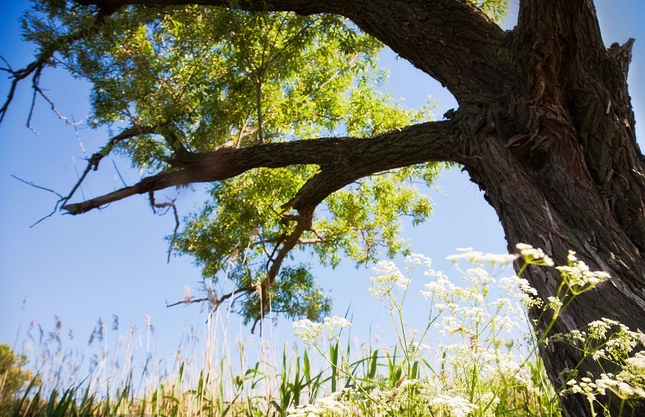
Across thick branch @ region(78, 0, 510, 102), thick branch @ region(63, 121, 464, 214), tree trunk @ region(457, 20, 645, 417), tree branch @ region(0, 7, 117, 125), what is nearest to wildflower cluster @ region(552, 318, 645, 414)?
tree trunk @ region(457, 20, 645, 417)

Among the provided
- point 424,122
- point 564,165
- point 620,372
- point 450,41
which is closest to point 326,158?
point 424,122

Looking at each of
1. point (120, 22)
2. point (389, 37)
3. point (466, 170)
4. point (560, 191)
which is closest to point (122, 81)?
point (120, 22)

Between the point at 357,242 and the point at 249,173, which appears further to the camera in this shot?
the point at 357,242

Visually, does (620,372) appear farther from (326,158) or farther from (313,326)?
(326,158)

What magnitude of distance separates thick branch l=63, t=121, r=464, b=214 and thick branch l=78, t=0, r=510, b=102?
39 centimetres

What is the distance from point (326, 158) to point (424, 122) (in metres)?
1.04

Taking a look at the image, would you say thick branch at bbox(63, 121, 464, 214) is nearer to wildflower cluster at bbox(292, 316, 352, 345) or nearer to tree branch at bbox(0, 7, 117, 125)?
tree branch at bbox(0, 7, 117, 125)

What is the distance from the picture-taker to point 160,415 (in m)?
2.63

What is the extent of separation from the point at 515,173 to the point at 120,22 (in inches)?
166

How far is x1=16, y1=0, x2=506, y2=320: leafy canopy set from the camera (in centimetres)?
447

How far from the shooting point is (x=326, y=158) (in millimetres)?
3691

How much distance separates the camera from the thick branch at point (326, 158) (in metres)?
3.37

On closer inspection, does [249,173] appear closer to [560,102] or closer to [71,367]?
[71,367]

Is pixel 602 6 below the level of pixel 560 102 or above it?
above
